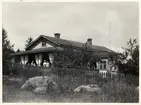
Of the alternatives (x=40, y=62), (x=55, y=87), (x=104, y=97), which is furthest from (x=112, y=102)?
(x=40, y=62)

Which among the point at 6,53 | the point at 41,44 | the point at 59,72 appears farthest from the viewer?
the point at 41,44

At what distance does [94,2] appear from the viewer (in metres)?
8.06

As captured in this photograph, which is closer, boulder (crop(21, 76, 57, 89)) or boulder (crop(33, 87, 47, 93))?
boulder (crop(33, 87, 47, 93))

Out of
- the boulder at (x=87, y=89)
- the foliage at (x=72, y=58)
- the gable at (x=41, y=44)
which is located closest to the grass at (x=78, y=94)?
the boulder at (x=87, y=89)

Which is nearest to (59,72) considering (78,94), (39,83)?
(39,83)

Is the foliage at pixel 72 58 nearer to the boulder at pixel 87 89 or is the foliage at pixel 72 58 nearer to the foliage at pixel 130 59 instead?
the foliage at pixel 130 59

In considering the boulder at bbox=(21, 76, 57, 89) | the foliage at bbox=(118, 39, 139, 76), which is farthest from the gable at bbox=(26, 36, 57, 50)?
the boulder at bbox=(21, 76, 57, 89)

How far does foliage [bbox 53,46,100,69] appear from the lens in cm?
1114

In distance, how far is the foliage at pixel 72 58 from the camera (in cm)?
1114

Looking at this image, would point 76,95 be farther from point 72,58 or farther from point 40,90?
point 72,58

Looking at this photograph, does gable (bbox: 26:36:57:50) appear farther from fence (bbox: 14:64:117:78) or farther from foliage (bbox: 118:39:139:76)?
foliage (bbox: 118:39:139:76)

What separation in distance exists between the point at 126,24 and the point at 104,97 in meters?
2.35

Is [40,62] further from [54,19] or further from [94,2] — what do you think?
[94,2]

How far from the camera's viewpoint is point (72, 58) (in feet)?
37.3
